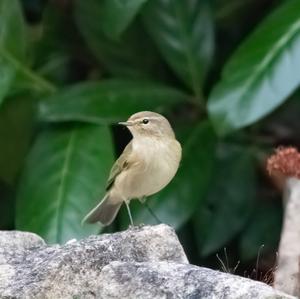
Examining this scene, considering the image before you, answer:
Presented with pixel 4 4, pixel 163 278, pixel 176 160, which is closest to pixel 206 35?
pixel 4 4

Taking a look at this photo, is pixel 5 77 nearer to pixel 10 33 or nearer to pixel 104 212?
pixel 10 33

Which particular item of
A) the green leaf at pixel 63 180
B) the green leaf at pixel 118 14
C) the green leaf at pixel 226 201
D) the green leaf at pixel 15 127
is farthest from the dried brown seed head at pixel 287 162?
the green leaf at pixel 15 127

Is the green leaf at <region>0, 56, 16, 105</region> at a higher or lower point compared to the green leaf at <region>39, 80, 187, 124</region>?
lower

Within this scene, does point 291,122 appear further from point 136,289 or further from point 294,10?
point 136,289

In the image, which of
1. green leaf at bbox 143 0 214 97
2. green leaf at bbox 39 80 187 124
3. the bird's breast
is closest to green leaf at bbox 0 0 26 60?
green leaf at bbox 39 80 187 124

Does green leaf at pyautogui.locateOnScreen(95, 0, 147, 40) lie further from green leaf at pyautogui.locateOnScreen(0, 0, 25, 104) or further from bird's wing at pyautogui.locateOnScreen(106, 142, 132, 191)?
bird's wing at pyautogui.locateOnScreen(106, 142, 132, 191)

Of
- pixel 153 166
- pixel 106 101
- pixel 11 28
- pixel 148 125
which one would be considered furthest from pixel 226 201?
pixel 153 166
